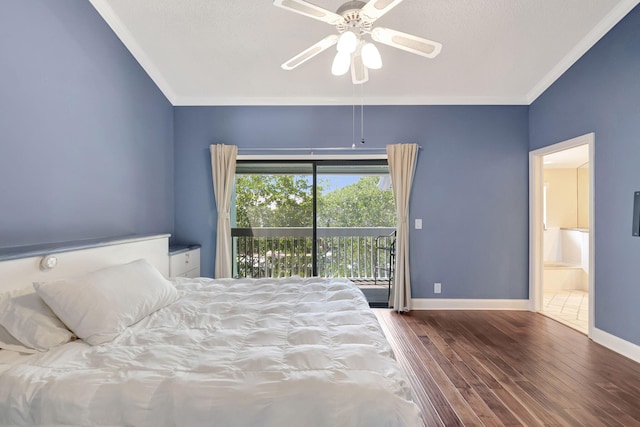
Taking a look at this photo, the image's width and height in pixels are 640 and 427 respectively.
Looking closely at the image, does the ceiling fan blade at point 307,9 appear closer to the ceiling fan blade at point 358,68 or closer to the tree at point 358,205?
the ceiling fan blade at point 358,68

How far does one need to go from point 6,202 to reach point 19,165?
0.84ft

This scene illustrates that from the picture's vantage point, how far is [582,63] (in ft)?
10.2

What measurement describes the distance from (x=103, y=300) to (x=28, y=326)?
29 centimetres

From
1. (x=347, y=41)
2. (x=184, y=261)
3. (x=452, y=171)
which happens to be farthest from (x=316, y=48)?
(x=184, y=261)

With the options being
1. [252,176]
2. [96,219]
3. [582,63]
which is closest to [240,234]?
[252,176]

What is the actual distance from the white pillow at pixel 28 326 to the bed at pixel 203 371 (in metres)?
0.04

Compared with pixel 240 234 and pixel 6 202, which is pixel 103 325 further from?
pixel 240 234

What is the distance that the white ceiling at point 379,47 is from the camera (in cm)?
267

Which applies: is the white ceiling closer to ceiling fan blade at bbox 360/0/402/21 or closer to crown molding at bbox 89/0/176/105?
crown molding at bbox 89/0/176/105

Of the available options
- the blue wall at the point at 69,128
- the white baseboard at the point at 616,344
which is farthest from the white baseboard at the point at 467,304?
the blue wall at the point at 69,128

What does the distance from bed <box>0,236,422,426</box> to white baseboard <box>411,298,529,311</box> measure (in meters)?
2.49

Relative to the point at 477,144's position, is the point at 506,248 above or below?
below

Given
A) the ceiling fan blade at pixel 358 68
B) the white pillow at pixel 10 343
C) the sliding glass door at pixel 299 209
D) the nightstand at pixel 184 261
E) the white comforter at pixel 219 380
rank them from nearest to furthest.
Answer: the white comforter at pixel 219 380
the white pillow at pixel 10 343
the ceiling fan blade at pixel 358 68
the nightstand at pixel 184 261
the sliding glass door at pixel 299 209

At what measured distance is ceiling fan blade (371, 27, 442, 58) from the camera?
73.3 inches
